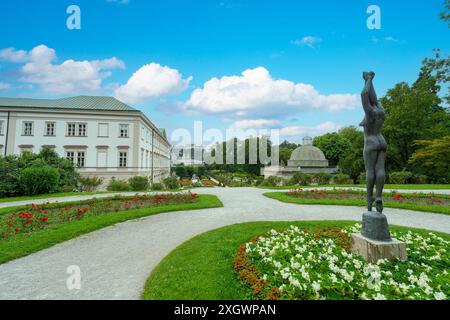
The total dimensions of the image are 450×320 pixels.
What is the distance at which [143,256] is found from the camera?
17.5 feet

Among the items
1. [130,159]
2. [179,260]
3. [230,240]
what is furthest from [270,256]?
[130,159]

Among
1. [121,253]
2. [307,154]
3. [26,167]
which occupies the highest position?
[307,154]

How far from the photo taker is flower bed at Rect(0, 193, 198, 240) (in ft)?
25.2

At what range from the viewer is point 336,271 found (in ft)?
13.0

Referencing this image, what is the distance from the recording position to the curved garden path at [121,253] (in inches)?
149

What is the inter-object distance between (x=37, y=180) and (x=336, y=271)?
20.5 meters

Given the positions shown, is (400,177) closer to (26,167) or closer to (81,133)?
(26,167)

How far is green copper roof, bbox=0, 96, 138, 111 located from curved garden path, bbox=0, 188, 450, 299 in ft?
90.4

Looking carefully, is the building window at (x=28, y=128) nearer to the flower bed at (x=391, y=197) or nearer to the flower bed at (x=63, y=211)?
the flower bed at (x=63, y=211)

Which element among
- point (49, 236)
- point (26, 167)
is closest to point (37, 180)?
point (26, 167)

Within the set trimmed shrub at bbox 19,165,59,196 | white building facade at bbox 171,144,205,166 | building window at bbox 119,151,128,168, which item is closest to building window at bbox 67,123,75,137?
building window at bbox 119,151,128,168

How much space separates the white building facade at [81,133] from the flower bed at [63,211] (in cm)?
1926
